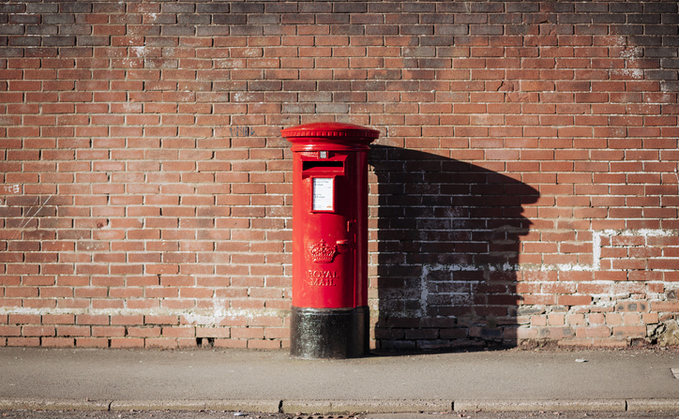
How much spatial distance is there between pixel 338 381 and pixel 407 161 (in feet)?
7.70

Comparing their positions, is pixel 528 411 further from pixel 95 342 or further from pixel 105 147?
pixel 105 147

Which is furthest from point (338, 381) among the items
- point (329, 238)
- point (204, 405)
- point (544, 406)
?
point (544, 406)

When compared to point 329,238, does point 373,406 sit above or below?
below

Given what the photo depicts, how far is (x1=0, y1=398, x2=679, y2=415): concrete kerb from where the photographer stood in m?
4.31

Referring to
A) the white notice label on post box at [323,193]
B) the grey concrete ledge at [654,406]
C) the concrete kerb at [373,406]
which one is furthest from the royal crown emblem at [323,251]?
the grey concrete ledge at [654,406]

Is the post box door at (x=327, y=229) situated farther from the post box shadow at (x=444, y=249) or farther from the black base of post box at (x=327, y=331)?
the post box shadow at (x=444, y=249)

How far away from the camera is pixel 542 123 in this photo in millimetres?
6172

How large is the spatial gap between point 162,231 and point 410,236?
2.46 meters

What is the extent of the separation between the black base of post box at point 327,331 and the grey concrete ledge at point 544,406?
A: 4.64 feet

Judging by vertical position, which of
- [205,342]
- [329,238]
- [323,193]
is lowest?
[205,342]

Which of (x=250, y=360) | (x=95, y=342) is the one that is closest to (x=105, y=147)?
(x=95, y=342)

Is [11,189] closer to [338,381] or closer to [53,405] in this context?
[53,405]

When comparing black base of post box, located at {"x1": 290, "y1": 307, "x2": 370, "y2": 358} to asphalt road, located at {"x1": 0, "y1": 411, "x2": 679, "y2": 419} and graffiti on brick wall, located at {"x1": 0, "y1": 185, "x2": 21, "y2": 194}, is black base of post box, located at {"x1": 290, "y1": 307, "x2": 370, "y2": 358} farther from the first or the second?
graffiti on brick wall, located at {"x1": 0, "y1": 185, "x2": 21, "y2": 194}

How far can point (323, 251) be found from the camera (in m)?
5.45
